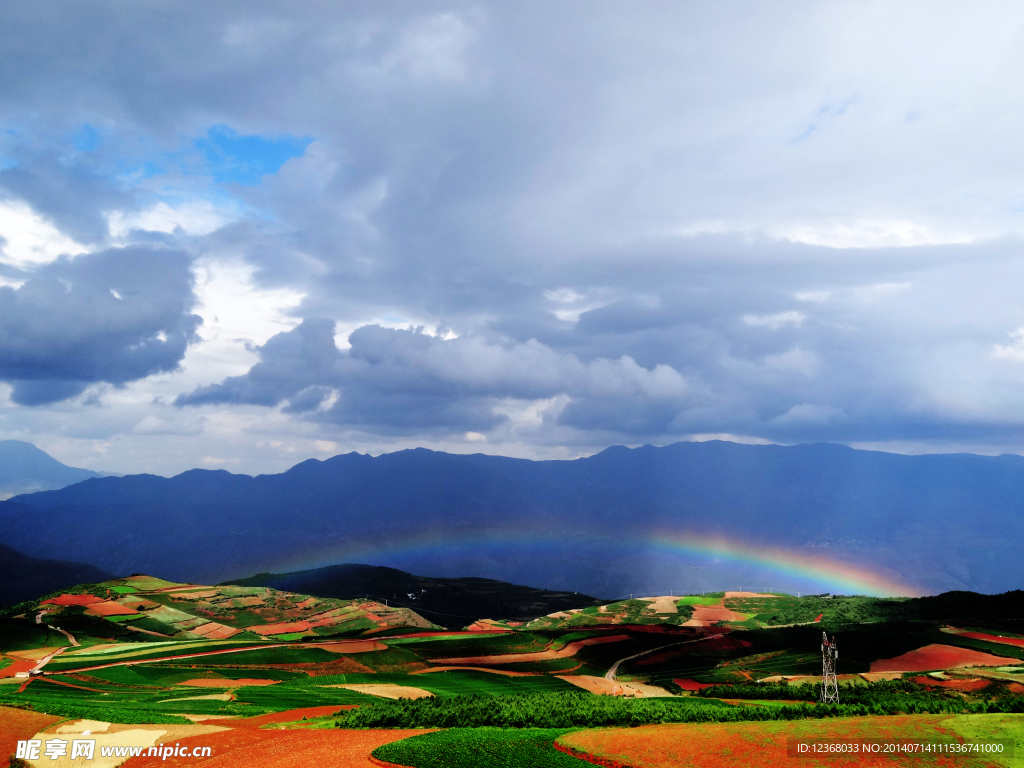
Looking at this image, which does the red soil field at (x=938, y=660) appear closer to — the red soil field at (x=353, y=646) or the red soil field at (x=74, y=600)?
the red soil field at (x=353, y=646)

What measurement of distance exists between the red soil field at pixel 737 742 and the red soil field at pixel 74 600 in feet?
455

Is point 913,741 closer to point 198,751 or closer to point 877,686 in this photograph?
point 877,686

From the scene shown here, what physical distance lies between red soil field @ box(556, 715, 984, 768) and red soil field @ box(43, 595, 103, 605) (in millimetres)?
138689

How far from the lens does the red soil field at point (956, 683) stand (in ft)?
188

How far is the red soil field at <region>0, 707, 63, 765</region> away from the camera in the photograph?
35.4 meters

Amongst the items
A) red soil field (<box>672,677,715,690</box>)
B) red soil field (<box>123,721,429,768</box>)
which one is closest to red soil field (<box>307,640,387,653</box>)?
red soil field (<box>672,677,715,690</box>)

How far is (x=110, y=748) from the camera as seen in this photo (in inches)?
1417

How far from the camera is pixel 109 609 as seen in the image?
129750 millimetres

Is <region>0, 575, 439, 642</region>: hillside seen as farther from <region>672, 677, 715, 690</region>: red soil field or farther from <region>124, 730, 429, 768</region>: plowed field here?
<region>124, 730, 429, 768</region>: plowed field

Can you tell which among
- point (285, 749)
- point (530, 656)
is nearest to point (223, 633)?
point (530, 656)

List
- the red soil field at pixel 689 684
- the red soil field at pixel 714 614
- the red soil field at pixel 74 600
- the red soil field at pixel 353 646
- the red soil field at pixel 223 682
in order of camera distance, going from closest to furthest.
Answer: the red soil field at pixel 223 682
the red soil field at pixel 689 684
the red soil field at pixel 353 646
the red soil field at pixel 74 600
the red soil field at pixel 714 614

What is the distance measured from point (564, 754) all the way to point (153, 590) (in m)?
153

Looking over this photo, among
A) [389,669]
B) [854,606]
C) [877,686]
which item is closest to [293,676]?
[389,669]

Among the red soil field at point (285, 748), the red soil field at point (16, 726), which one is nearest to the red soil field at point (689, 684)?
the red soil field at point (285, 748)
